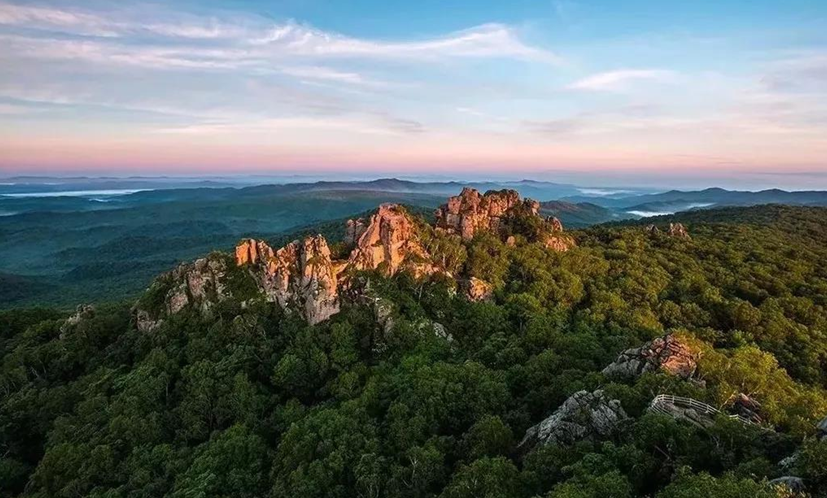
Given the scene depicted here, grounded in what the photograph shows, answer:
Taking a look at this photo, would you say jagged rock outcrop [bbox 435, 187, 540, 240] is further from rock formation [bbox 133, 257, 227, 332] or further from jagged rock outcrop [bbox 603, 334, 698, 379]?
jagged rock outcrop [bbox 603, 334, 698, 379]

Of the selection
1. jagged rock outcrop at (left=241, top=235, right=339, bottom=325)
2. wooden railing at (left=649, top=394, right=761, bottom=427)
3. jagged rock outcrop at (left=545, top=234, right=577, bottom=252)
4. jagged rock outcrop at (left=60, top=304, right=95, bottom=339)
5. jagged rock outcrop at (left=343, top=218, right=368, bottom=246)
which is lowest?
jagged rock outcrop at (left=60, top=304, right=95, bottom=339)

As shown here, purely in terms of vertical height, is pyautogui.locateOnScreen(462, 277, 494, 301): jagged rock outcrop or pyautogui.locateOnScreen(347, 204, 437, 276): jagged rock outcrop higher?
pyautogui.locateOnScreen(347, 204, 437, 276): jagged rock outcrop

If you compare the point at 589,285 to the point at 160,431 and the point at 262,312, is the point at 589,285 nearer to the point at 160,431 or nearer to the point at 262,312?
the point at 262,312

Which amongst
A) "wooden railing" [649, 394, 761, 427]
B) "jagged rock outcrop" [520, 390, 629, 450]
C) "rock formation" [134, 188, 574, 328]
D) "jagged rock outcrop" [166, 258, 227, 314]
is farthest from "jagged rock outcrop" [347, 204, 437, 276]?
"wooden railing" [649, 394, 761, 427]

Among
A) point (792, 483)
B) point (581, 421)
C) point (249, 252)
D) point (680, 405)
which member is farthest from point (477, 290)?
point (792, 483)

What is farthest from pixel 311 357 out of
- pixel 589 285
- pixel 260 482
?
pixel 589 285

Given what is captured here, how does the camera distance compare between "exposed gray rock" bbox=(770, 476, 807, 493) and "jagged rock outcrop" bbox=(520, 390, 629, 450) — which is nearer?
"exposed gray rock" bbox=(770, 476, 807, 493)

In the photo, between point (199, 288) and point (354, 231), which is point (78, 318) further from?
point (354, 231)
